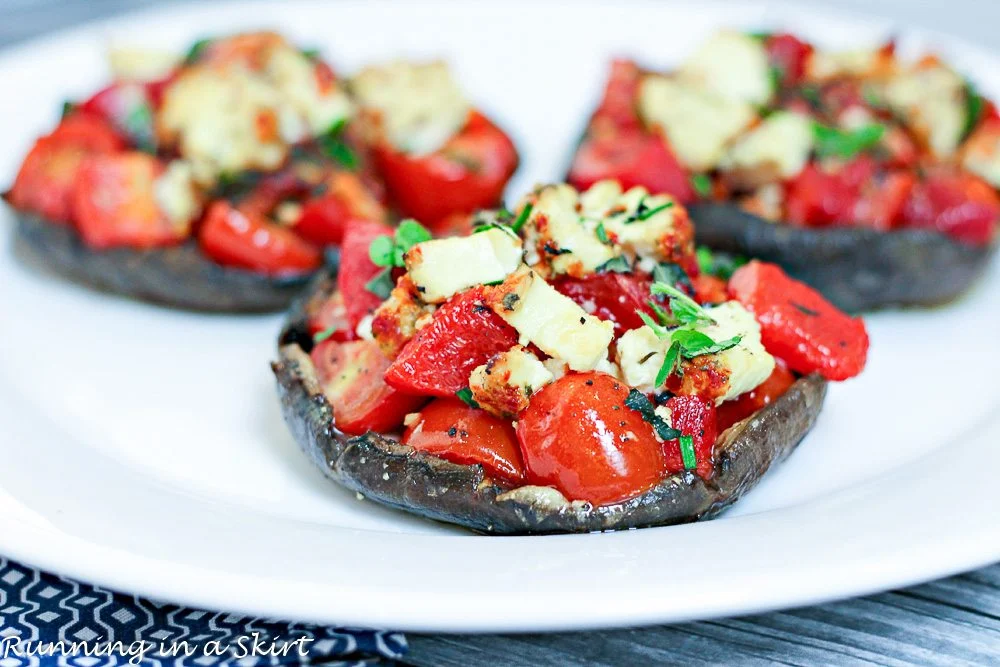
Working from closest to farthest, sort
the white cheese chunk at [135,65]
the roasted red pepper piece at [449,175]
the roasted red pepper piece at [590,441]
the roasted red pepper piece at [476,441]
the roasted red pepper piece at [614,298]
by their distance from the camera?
the roasted red pepper piece at [590,441] → the roasted red pepper piece at [476,441] → the roasted red pepper piece at [614,298] → the roasted red pepper piece at [449,175] → the white cheese chunk at [135,65]

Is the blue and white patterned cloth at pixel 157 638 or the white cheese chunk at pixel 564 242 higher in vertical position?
the white cheese chunk at pixel 564 242

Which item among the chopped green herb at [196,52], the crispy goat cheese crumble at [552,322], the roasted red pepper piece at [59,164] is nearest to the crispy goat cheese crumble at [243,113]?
the chopped green herb at [196,52]

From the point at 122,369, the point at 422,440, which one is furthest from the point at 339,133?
the point at 422,440

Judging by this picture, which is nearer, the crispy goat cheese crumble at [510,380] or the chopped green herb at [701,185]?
the crispy goat cheese crumble at [510,380]

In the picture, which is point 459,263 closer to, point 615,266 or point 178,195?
point 615,266

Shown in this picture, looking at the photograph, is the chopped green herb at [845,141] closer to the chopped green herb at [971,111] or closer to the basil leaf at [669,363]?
the chopped green herb at [971,111]

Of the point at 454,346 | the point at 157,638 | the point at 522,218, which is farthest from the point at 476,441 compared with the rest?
the point at 157,638
